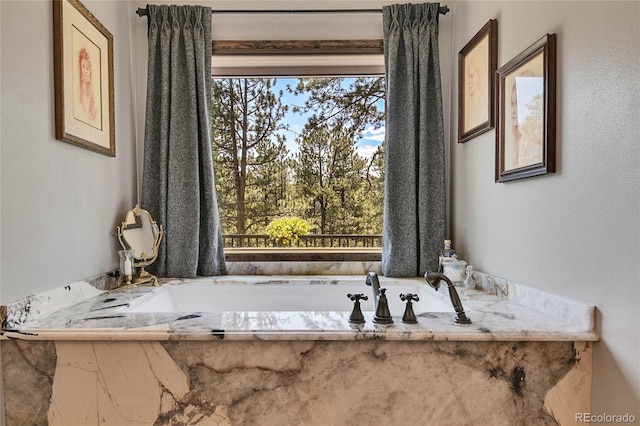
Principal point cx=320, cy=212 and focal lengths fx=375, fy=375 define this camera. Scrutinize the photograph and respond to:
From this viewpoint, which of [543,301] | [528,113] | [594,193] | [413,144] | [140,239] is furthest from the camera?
[413,144]

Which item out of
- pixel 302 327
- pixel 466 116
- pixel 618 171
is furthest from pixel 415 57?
pixel 302 327

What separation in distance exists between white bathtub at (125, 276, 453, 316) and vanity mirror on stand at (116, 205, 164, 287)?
0.18m

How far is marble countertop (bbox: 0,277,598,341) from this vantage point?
1.22 meters

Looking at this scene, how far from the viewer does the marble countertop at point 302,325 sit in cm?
122

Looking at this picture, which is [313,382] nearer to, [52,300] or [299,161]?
[52,300]

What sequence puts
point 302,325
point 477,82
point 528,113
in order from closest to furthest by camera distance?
point 302,325 < point 528,113 < point 477,82

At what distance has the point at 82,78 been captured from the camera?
1711 mm

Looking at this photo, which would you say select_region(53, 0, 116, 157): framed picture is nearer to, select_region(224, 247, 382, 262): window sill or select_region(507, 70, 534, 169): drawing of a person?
select_region(224, 247, 382, 262): window sill

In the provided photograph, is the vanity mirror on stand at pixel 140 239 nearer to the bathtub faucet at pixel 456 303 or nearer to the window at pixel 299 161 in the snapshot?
the window at pixel 299 161

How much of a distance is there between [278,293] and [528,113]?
1.50 m

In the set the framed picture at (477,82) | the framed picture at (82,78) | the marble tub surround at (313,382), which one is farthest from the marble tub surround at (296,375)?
the framed picture at (477,82)

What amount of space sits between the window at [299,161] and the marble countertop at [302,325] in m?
1.03

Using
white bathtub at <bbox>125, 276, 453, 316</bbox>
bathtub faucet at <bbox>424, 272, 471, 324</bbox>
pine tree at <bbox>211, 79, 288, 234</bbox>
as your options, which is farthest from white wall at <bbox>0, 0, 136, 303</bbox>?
bathtub faucet at <bbox>424, 272, 471, 324</bbox>

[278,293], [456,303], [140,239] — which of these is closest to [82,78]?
[140,239]
